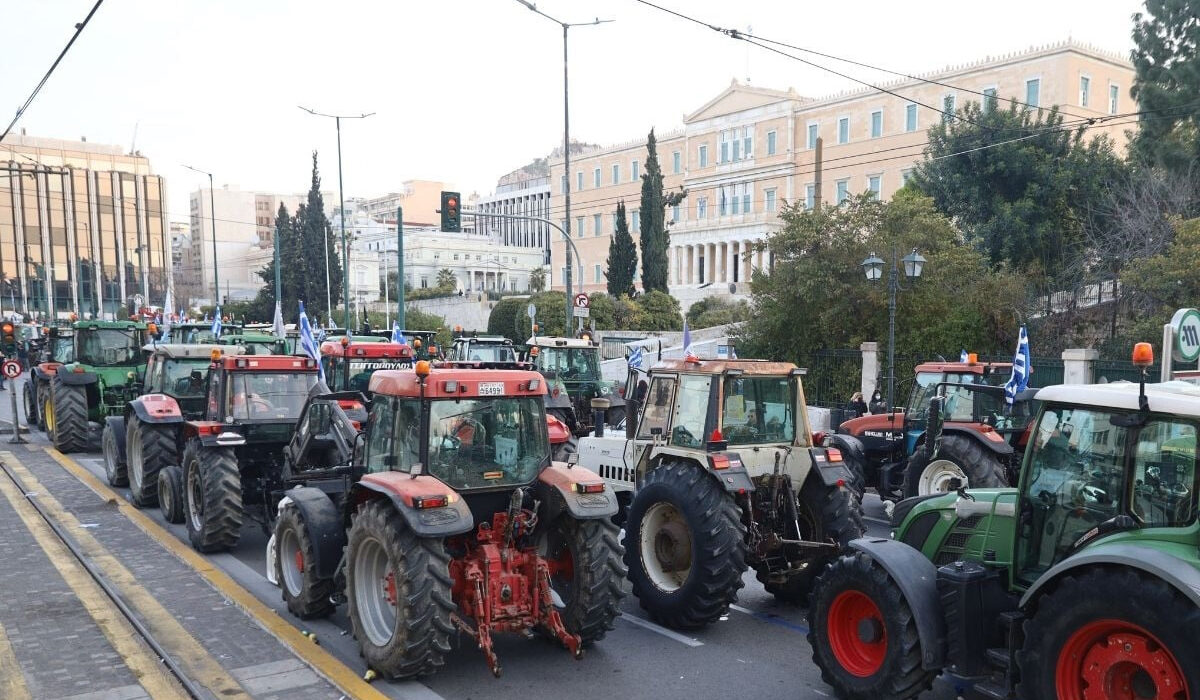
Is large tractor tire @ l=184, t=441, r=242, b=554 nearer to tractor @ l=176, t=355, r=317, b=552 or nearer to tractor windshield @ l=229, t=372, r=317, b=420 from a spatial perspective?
tractor @ l=176, t=355, r=317, b=552

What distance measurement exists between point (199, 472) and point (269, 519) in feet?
2.88

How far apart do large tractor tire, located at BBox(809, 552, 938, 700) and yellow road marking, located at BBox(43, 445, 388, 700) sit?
2.91 meters

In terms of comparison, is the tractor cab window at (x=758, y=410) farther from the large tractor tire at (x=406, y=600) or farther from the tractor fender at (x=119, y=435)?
the tractor fender at (x=119, y=435)

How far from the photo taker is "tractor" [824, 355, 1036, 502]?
10250 millimetres

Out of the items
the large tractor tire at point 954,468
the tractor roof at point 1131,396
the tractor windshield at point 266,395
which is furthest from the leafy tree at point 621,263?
the tractor roof at point 1131,396

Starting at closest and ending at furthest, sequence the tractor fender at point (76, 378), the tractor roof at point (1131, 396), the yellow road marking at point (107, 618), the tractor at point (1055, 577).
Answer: the tractor at point (1055, 577), the tractor roof at point (1131, 396), the yellow road marking at point (107, 618), the tractor fender at point (76, 378)

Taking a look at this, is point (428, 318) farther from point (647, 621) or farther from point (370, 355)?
point (647, 621)

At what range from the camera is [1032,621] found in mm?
4324

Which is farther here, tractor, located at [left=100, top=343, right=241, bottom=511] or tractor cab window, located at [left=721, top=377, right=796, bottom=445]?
tractor, located at [left=100, top=343, right=241, bottom=511]

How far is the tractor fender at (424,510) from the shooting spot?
555 cm

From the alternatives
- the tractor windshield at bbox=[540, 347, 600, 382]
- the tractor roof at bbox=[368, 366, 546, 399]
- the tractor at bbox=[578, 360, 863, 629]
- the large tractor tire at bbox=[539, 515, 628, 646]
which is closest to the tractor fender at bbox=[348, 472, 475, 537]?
the tractor roof at bbox=[368, 366, 546, 399]

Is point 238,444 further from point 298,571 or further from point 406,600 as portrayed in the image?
point 406,600

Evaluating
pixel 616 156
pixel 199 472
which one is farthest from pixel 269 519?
pixel 616 156

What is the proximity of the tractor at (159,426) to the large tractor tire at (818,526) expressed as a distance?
6.53 meters
